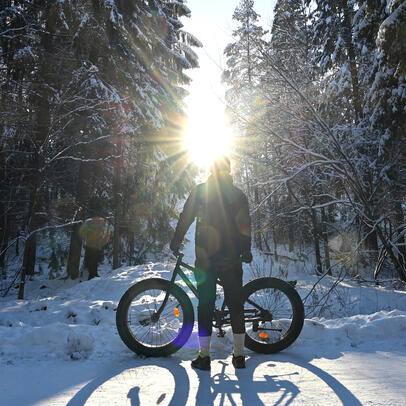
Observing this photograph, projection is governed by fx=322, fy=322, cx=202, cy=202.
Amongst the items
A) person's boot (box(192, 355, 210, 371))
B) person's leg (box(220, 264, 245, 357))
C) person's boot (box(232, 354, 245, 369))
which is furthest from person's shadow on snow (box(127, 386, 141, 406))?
person's leg (box(220, 264, 245, 357))

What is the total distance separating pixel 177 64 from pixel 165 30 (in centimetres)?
169

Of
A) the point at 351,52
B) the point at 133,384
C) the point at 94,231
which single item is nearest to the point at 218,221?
the point at 133,384

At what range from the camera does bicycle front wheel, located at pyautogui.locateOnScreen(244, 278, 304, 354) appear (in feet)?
11.8

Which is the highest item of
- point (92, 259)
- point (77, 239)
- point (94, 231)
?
point (94, 231)

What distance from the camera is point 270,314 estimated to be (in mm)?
3732

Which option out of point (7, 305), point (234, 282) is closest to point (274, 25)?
point (234, 282)

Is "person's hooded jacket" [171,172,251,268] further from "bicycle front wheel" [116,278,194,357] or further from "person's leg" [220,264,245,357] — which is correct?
"bicycle front wheel" [116,278,194,357]

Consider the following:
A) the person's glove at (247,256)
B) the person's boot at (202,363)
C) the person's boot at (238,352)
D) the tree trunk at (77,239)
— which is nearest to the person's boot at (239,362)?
the person's boot at (238,352)

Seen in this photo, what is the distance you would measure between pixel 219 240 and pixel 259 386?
1.42 metres

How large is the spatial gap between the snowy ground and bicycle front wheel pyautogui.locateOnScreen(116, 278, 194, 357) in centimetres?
22

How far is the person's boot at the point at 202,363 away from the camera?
3055mm

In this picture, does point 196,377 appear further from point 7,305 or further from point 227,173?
point 7,305

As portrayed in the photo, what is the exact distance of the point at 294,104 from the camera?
7777 mm

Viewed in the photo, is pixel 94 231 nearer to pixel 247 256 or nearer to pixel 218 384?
pixel 247 256
